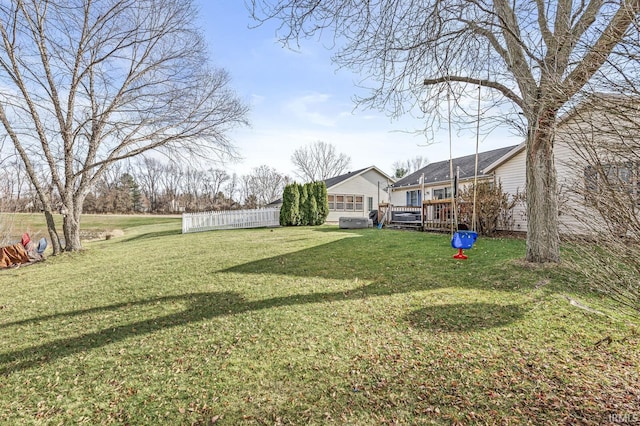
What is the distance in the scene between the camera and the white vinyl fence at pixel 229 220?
18266 millimetres

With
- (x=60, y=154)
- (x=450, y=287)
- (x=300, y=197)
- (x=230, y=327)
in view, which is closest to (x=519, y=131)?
(x=450, y=287)

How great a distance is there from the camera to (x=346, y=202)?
24828 mm

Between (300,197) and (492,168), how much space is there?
11.1m

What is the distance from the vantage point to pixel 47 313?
4.56 meters

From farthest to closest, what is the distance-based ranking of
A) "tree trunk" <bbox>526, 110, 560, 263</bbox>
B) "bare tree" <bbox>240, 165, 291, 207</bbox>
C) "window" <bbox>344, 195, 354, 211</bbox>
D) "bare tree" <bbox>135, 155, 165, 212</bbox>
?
1. "bare tree" <bbox>135, 155, 165, 212</bbox>
2. "bare tree" <bbox>240, 165, 291, 207</bbox>
3. "window" <bbox>344, 195, 354, 211</bbox>
4. "tree trunk" <bbox>526, 110, 560, 263</bbox>

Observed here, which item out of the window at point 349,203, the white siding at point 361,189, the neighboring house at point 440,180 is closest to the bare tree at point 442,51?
the neighboring house at point 440,180

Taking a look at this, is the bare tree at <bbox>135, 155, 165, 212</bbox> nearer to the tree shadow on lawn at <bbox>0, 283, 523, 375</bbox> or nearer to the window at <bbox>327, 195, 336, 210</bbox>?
the window at <bbox>327, 195, 336, 210</bbox>

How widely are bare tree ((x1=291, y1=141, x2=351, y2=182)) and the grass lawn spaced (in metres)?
41.2

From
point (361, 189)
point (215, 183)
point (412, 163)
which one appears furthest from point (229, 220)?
point (412, 163)

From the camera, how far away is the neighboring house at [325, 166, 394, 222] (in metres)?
24.3

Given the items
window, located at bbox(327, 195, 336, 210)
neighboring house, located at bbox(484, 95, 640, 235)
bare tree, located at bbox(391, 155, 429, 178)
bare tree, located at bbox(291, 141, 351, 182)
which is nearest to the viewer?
neighboring house, located at bbox(484, 95, 640, 235)

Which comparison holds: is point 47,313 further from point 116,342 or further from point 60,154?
point 60,154

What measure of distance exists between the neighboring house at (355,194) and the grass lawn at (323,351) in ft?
60.7

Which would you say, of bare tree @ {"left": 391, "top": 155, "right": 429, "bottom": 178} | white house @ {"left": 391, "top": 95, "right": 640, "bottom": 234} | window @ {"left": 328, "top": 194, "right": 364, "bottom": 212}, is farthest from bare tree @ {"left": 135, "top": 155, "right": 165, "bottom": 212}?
white house @ {"left": 391, "top": 95, "right": 640, "bottom": 234}
